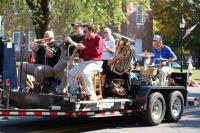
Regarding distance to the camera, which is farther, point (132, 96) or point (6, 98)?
point (132, 96)

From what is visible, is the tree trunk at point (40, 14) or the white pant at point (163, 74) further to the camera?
the tree trunk at point (40, 14)

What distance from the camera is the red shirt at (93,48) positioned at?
1145 cm

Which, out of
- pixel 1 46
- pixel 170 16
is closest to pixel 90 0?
pixel 1 46

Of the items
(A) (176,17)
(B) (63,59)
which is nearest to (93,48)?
(B) (63,59)

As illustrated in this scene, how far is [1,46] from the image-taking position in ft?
35.0

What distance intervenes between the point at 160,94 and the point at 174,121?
99cm

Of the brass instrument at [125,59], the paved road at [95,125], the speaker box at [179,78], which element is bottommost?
the paved road at [95,125]

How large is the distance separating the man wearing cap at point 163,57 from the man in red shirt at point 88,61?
2546mm

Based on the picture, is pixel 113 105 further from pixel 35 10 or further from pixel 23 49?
pixel 35 10

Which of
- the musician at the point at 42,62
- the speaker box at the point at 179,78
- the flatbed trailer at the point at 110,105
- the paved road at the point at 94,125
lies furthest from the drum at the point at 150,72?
the musician at the point at 42,62

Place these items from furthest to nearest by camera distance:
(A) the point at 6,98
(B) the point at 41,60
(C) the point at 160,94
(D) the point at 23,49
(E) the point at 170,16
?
(E) the point at 170,16
(C) the point at 160,94
(B) the point at 41,60
(D) the point at 23,49
(A) the point at 6,98

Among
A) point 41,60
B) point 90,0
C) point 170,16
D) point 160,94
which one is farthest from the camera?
point 170,16

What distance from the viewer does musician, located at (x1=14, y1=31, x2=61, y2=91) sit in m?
11.6

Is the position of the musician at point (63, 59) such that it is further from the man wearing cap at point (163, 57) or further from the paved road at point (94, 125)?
the man wearing cap at point (163, 57)
